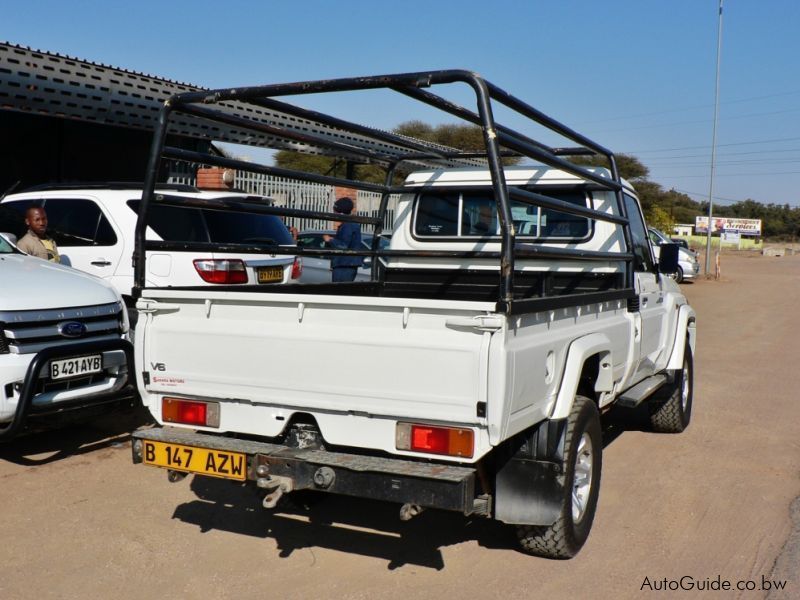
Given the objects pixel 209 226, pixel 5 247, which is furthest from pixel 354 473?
pixel 5 247

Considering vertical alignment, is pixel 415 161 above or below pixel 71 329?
above

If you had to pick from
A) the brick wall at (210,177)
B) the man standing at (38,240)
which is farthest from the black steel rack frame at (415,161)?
the brick wall at (210,177)

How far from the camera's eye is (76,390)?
534 cm

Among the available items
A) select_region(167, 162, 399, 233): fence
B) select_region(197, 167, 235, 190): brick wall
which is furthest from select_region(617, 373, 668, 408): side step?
select_region(197, 167, 235, 190): brick wall

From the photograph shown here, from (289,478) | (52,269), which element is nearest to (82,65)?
(52,269)

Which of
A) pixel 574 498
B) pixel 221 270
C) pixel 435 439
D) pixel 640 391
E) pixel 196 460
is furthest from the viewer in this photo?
pixel 221 270

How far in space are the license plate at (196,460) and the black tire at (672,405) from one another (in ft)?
12.5

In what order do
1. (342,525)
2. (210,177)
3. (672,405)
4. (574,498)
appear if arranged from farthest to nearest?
(210,177) < (672,405) < (342,525) < (574,498)

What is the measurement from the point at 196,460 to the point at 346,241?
5.85 metres

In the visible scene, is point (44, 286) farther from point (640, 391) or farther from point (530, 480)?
point (640, 391)

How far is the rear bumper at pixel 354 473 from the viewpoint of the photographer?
11.0 ft

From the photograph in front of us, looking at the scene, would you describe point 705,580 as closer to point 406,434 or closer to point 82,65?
point 406,434

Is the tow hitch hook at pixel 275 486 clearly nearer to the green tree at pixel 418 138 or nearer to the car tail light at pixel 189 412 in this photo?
the car tail light at pixel 189 412

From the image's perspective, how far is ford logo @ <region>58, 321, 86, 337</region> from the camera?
17.8 ft
